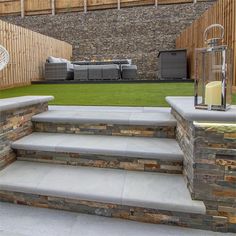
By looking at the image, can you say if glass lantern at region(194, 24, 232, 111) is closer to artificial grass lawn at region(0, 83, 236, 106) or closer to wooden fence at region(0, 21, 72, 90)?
artificial grass lawn at region(0, 83, 236, 106)

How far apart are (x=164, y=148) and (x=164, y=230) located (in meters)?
0.60

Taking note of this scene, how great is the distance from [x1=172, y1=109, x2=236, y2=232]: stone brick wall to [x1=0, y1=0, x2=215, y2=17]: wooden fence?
36.0ft

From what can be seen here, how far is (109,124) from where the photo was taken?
2146mm

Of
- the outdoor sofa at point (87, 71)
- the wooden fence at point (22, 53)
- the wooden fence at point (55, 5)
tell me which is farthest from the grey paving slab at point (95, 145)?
the wooden fence at point (55, 5)

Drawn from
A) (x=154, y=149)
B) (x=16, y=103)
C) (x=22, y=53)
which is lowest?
(x=154, y=149)

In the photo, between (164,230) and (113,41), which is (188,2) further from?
(164,230)

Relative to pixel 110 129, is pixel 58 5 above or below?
above

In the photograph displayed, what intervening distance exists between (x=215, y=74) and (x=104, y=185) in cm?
116

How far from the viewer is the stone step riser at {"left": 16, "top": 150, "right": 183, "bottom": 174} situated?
1779mm

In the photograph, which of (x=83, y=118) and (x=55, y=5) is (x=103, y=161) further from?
(x=55, y=5)

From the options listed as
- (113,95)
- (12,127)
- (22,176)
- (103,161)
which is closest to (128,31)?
(113,95)

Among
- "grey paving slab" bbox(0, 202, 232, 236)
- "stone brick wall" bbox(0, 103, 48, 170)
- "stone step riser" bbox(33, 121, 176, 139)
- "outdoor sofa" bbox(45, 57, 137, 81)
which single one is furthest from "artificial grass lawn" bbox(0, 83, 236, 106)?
"outdoor sofa" bbox(45, 57, 137, 81)

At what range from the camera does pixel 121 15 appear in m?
10.7

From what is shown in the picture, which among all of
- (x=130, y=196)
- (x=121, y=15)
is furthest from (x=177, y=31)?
(x=130, y=196)
